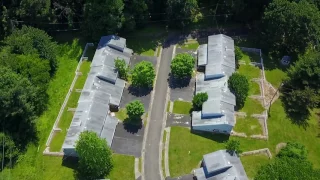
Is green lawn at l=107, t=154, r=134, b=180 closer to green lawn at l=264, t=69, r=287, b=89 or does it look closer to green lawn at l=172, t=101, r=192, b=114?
green lawn at l=172, t=101, r=192, b=114

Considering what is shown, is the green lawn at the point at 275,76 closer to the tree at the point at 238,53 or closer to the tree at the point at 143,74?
the tree at the point at 238,53

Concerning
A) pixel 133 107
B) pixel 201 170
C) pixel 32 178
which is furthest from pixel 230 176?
pixel 32 178

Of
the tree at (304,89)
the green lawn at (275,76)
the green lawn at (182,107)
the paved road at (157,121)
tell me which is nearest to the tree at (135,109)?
the paved road at (157,121)

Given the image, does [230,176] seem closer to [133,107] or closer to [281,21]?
[133,107]

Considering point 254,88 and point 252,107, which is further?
point 254,88

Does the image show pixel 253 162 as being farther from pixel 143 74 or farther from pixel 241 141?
pixel 143 74

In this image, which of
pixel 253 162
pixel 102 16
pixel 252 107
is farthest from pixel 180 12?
pixel 253 162
